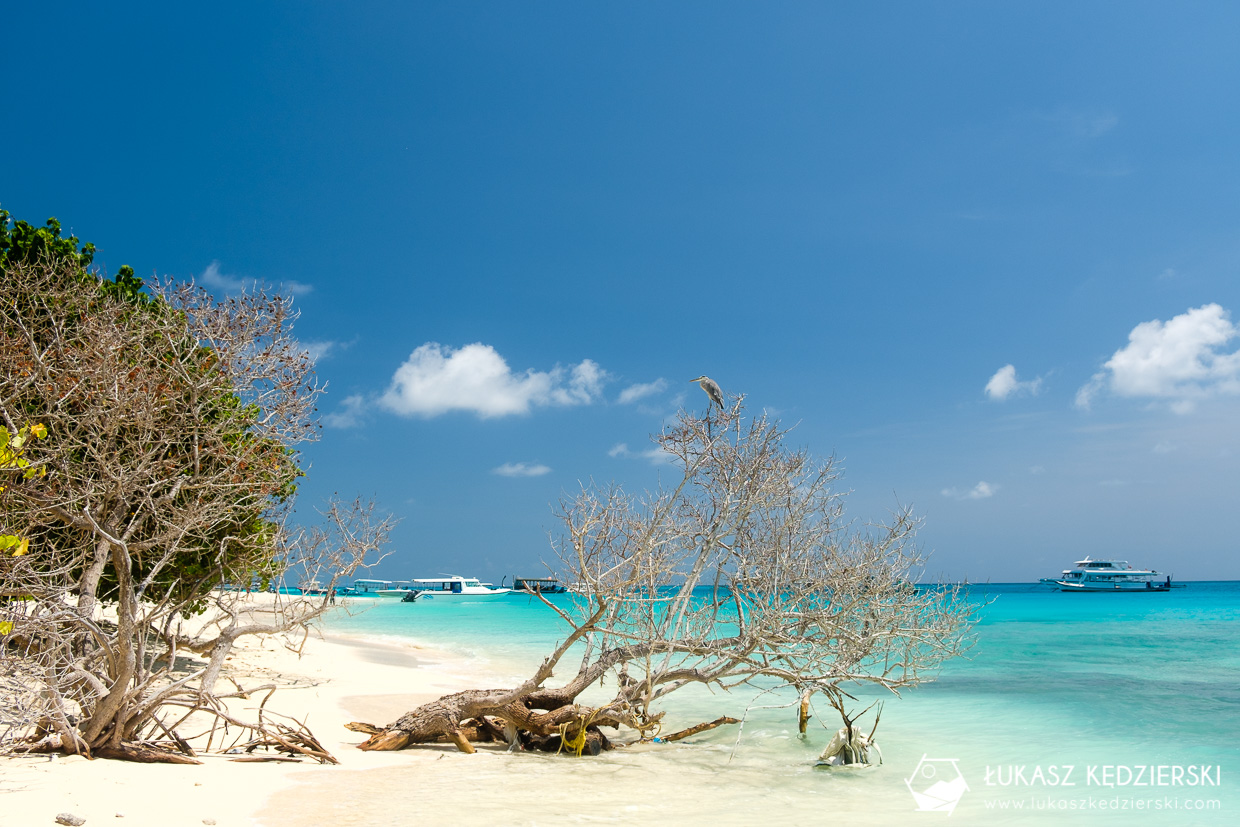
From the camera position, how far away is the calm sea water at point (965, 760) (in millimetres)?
9180

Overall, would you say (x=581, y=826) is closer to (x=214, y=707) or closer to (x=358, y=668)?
(x=214, y=707)

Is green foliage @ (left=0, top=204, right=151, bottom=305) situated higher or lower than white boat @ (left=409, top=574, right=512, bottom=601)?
higher

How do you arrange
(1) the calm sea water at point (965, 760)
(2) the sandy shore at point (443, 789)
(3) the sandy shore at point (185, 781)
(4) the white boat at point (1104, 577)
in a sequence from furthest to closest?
(4) the white boat at point (1104, 577) < (1) the calm sea water at point (965, 760) < (2) the sandy shore at point (443, 789) < (3) the sandy shore at point (185, 781)

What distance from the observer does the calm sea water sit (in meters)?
Result: 9.18

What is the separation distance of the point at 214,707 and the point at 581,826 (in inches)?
171

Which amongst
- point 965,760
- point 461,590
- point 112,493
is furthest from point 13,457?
point 461,590

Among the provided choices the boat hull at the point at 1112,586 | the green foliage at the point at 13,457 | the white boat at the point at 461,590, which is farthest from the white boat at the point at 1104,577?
the green foliage at the point at 13,457

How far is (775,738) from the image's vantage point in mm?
13445

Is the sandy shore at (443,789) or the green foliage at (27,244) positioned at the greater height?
the green foliage at (27,244)

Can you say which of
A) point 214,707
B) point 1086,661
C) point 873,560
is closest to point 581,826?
point 214,707

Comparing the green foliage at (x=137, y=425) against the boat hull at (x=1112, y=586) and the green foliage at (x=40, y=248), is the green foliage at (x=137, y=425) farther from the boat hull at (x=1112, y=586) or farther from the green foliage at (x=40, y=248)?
the boat hull at (x=1112, y=586)

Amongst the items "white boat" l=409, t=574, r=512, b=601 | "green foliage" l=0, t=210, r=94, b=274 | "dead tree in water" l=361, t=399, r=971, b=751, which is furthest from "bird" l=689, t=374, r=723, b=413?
"white boat" l=409, t=574, r=512, b=601

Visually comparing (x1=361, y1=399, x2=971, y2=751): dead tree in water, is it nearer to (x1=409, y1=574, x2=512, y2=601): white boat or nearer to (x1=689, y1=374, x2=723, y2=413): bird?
(x1=689, y1=374, x2=723, y2=413): bird

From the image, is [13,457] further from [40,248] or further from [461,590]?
[461,590]
